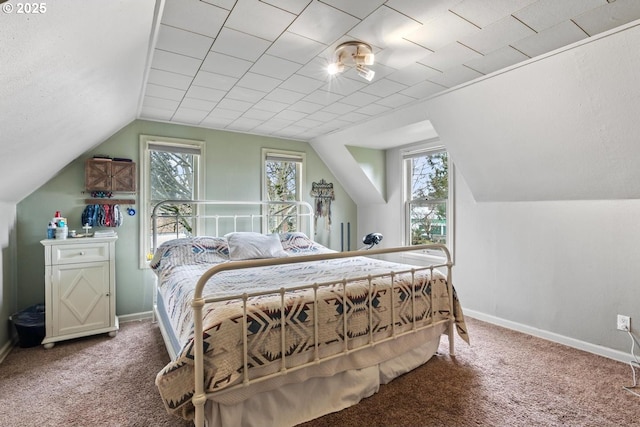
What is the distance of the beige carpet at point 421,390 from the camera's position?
5.84ft

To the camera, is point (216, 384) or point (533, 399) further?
point (533, 399)

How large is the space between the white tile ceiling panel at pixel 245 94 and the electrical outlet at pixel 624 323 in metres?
3.50

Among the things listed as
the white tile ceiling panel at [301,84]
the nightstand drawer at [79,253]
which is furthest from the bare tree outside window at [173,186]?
the white tile ceiling panel at [301,84]

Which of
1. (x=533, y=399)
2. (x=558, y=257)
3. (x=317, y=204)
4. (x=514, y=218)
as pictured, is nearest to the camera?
(x=533, y=399)

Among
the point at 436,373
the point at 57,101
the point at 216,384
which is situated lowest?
the point at 436,373

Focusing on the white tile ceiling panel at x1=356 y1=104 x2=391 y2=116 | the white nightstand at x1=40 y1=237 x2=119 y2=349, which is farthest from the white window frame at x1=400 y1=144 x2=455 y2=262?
the white nightstand at x1=40 y1=237 x2=119 y2=349

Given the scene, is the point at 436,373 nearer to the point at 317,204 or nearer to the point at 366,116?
the point at 366,116

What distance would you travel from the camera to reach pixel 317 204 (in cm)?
473

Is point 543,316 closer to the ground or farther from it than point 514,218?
closer to the ground

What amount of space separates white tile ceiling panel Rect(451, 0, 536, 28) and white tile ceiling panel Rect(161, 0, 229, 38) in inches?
49.3

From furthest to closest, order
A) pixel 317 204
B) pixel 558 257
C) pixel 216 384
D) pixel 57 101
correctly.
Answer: pixel 317 204 → pixel 558 257 → pixel 57 101 → pixel 216 384

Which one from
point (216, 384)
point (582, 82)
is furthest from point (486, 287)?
point (216, 384)

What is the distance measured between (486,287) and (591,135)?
1.80 m

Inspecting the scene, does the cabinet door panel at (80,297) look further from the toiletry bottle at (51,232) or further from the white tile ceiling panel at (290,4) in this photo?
the white tile ceiling panel at (290,4)
